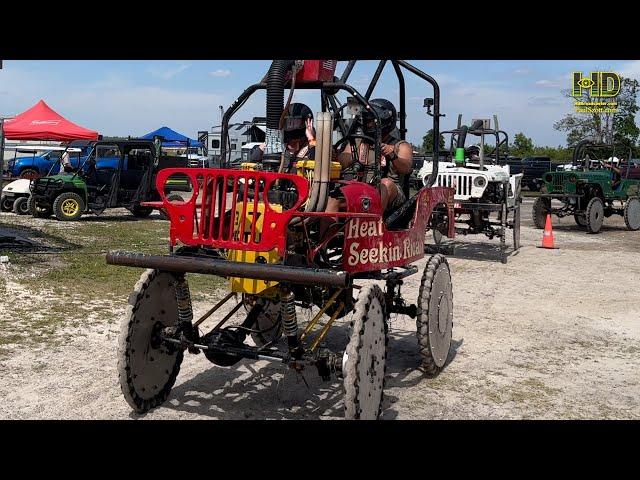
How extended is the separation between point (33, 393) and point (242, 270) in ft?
7.19

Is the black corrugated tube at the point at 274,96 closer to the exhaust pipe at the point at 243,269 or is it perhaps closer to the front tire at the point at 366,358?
the exhaust pipe at the point at 243,269

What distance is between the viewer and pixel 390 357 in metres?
6.95

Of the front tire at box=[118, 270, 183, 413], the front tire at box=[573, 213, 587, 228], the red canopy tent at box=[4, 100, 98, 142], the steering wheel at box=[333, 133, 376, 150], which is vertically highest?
the red canopy tent at box=[4, 100, 98, 142]

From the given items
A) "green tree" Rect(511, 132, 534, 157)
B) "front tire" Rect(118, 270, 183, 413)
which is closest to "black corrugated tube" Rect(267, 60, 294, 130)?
"front tire" Rect(118, 270, 183, 413)

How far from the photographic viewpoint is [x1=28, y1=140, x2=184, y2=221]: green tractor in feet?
58.5

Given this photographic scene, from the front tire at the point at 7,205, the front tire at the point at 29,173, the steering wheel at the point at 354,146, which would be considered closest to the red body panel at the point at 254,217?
the steering wheel at the point at 354,146

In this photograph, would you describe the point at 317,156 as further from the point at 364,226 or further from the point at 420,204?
the point at 420,204

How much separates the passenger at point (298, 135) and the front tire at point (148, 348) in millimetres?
1492

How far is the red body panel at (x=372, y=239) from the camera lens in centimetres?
520

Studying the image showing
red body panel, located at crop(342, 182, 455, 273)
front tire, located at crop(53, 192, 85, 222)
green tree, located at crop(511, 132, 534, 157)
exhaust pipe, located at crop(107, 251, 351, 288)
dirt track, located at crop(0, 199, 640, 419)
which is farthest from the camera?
green tree, located at crop(511, 132, 534, 157)

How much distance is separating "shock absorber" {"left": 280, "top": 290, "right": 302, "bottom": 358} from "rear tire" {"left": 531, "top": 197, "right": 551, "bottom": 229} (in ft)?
52.4

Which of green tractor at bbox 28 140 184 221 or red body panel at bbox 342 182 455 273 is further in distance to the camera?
green tractor at bbox 28 140 184 221

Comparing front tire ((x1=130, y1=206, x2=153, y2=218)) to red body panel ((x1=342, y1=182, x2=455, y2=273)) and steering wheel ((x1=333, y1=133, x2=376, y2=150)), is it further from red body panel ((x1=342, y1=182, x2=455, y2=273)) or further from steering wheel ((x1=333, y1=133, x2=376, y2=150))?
red body panel ((x1=342, y1=182, x2=455, y2=273))
